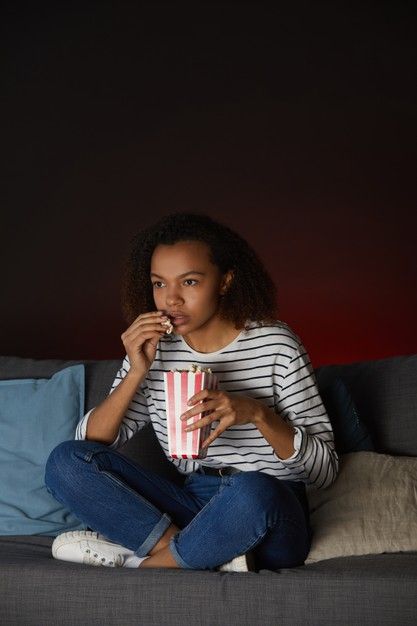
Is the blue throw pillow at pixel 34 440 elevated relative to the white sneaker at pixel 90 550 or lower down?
elevated

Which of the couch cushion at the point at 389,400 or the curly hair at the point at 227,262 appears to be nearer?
the curly hair at the point at 227,262

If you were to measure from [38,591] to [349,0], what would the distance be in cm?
275

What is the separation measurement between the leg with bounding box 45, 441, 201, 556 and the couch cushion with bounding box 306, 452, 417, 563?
14.4 inches

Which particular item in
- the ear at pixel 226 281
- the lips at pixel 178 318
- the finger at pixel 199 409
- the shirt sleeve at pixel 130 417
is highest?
the ear at pixel 226 281

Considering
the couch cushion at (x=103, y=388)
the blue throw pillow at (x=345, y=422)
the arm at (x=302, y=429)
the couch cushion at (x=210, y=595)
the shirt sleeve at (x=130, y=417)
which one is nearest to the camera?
the couch cushion at (x=210, y=595)

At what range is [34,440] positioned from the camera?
105 inches

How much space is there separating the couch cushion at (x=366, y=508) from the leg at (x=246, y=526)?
145 millimetres

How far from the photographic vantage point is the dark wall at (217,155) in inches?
151

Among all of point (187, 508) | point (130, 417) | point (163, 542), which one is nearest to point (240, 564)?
point (163, 542)

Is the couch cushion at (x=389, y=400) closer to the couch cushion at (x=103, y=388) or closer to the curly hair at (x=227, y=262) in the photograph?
the curly hair at (x=227, y=262)

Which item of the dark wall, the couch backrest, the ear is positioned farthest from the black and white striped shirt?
the dark wall

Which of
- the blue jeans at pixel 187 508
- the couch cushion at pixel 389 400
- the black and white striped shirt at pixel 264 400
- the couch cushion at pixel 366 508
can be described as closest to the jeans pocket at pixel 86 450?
the blue jeans at pixel 187 508

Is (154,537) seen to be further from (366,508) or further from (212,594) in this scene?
(366,508)

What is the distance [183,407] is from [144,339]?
0.29 m
